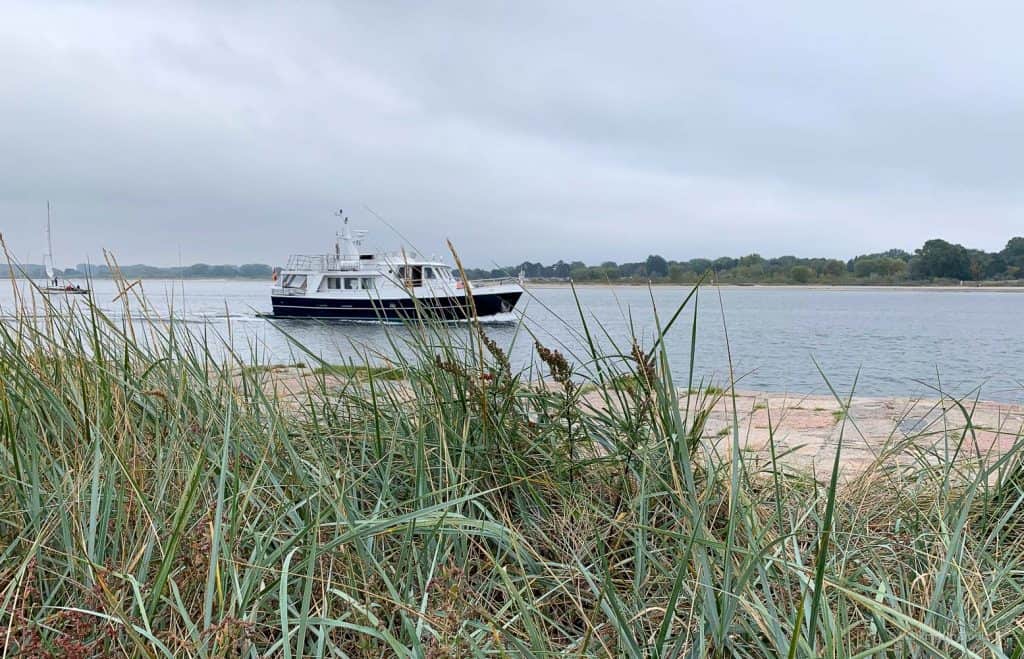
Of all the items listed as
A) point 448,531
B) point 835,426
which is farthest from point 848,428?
point 448,531

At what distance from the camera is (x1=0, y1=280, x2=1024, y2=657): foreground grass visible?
42.1 inches

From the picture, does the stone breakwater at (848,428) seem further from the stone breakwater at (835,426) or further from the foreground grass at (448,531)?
the foreground grass at (448,531)

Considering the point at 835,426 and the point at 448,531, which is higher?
the point at 448,531

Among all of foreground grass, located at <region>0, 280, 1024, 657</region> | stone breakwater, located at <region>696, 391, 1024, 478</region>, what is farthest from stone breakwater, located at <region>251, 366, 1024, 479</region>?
foreground grass, located at <region>0, 280, 1024, 657</region>

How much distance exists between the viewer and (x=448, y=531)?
138 centimetres

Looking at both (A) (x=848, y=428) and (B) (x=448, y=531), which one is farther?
(A) (x=848, y=428)

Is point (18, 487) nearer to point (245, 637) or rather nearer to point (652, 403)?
point (245, 637)

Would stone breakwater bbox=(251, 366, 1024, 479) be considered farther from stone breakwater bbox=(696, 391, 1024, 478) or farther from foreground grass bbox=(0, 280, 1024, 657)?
foreground grass bbox=(0, 280, 1024, 657)

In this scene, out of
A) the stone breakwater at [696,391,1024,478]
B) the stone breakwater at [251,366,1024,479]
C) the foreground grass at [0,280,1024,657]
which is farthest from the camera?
the stone breakwater at [696,391,1024,478]

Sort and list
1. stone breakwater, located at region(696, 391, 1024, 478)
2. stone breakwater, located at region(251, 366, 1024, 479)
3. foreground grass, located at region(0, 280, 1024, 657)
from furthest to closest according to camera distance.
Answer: stone breakwater, located at region(696, 391, 1024, 478) → stone breakwater, located at region(251, 366, 1024, 479) → foreground grass, located at region(0, 280, 1024, 657)

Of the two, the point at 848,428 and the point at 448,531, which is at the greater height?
the point at 448,531

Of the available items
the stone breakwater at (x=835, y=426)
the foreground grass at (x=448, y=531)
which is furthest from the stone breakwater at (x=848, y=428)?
the foreground grass at (x=448, y=531)

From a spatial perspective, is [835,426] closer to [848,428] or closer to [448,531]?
[848,428]

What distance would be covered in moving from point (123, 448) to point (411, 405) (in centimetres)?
79
